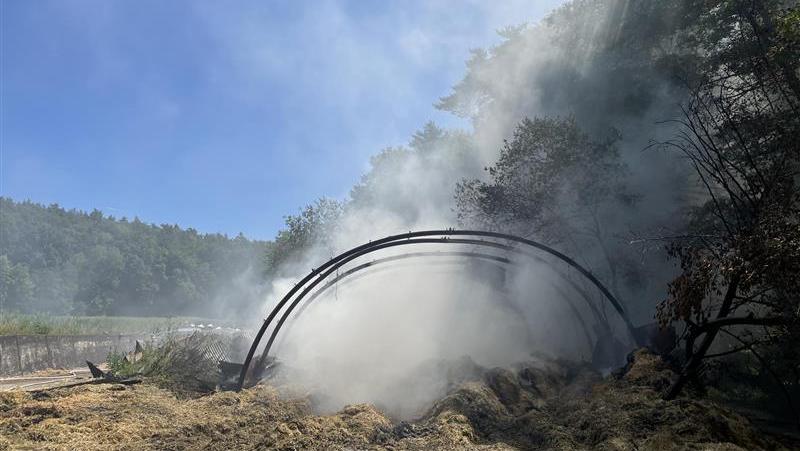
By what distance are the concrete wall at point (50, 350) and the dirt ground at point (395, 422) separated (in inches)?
347

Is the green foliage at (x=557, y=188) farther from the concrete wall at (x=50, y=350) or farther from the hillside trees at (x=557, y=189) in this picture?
the concrete wall at (x=50, y=350)

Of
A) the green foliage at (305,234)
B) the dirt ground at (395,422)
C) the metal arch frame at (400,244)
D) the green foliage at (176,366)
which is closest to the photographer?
the dirt ground at (395,422)

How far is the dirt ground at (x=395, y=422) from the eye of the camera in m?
8.20

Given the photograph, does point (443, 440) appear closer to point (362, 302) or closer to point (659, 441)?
point (659, 441)

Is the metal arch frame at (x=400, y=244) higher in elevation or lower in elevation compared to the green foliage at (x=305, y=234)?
lower

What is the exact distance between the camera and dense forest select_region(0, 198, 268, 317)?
84562mm

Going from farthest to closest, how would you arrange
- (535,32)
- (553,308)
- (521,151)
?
(535,32)
(553,308)
(521,151)

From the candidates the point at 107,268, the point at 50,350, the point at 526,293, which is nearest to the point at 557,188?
the point at 526,293

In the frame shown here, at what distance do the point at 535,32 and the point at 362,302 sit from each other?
20.4 metres

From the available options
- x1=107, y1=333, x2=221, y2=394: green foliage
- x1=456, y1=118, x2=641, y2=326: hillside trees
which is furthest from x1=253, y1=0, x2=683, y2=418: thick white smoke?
x1=107, y1=333, x2=221, y2=394: green foliage

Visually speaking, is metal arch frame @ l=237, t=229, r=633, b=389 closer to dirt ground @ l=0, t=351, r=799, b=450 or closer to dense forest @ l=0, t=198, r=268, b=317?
dirt ground @ l=0, t=351, r=799, b=450

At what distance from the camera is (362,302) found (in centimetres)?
2350

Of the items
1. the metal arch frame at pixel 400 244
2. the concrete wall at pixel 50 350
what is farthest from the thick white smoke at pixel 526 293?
the concrete wall at pixel 50 350

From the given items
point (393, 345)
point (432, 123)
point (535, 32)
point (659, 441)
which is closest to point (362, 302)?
point (393, 345)
